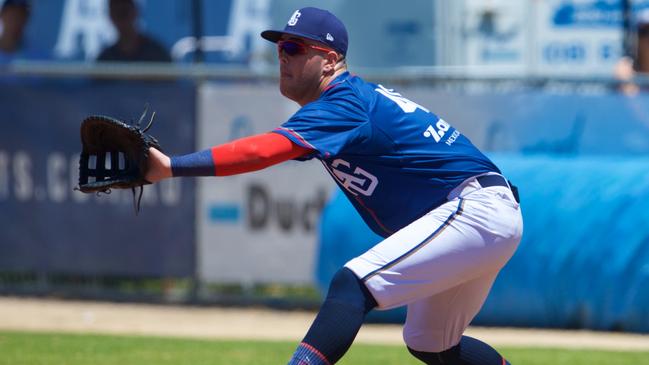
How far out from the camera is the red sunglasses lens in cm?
496

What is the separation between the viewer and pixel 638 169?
9.18m

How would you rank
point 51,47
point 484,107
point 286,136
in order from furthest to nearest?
point 51,47
point 484,107
point 286,136

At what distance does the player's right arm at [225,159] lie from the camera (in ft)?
14.8

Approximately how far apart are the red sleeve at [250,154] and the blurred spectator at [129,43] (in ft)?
22.3

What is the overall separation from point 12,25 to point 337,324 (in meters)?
8.01

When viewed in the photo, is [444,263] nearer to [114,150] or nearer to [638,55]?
[114,150]

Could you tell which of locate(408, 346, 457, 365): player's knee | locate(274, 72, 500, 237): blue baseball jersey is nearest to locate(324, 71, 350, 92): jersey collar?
locate(274, 72, 500, 237): blue baseball jersey

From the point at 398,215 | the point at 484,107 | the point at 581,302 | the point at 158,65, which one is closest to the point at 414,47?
the point at 484,107

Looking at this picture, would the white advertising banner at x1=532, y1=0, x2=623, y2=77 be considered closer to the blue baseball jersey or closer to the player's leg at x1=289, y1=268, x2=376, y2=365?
the blue baseball jersey

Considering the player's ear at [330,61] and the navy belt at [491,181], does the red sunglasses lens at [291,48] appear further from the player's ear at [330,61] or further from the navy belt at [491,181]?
the navy belt at [491,181]

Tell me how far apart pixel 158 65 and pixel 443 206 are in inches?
258

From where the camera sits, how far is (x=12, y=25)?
11.7 metres

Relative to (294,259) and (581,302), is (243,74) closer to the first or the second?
(294,259)

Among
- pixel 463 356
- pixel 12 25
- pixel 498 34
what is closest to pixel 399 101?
pixel 463 356
